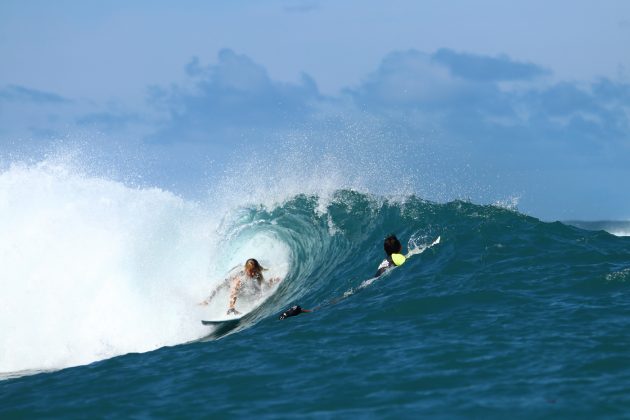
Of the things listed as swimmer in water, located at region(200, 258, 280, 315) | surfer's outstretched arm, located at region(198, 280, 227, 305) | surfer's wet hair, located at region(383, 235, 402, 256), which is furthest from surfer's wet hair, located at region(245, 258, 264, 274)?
surfer's wet hair, located at region(383, 235, 402, 256)

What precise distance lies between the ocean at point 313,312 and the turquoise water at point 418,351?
1.5 inches

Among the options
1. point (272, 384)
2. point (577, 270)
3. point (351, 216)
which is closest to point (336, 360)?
point (272, 384)

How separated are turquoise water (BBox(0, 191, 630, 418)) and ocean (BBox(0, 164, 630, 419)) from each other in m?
0.04

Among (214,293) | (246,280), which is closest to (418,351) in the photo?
(246,280)

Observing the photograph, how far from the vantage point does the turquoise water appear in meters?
7.45

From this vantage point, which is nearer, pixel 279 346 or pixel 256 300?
pixel 279 346

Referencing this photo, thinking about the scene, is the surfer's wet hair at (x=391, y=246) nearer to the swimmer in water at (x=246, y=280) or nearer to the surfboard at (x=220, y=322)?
the swimmer in water at (x=246, y=280)

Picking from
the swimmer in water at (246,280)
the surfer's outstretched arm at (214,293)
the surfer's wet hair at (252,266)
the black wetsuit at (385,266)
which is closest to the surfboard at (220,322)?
the swimmer in water at (246,280)

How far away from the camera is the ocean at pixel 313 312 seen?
25.5ft

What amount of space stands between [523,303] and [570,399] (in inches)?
166

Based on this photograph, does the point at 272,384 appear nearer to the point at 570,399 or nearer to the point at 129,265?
the point at 570,399

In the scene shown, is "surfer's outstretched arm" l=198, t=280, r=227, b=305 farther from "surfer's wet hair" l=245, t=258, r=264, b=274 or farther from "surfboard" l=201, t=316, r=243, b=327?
"surfboard" l=201, t=316, r=243, b=327

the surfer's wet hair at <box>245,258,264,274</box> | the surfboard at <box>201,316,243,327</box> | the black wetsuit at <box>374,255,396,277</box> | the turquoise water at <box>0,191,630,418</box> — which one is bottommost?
the turquoise water at <box>0,191,630,418</box>

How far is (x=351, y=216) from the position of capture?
1991 cm
